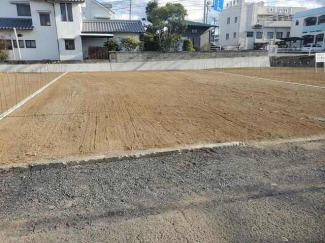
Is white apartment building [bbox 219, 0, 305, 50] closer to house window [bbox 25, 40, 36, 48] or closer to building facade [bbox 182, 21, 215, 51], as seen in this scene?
building facade [bbox 182, 21, 215, 51]

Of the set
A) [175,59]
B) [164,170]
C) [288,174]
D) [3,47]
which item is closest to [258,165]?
[288,174]

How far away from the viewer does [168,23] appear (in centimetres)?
2462

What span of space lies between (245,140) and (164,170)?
1909 millimetres

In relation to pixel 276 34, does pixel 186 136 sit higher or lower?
lower

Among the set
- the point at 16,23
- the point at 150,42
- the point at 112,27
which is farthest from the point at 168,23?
the point at 16,23

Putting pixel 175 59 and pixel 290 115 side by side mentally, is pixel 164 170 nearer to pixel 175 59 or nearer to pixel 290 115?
pixel 290 115

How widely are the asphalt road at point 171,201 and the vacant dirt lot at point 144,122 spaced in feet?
2.40

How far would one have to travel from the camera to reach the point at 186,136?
483 centimetres

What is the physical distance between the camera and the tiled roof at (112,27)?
25.2m

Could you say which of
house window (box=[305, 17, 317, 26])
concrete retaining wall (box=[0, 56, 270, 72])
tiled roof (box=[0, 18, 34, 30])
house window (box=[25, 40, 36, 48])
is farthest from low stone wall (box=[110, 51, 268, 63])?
house window (box=[305, 17, 317, 26])

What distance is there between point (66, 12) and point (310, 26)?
44811 millimetres

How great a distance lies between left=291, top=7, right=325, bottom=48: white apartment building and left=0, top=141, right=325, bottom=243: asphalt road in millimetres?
50338

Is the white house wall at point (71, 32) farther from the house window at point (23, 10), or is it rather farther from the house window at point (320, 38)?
the house window at point (320, 38)

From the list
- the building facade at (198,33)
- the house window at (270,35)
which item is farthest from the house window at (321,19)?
the building facade at (198,33)
